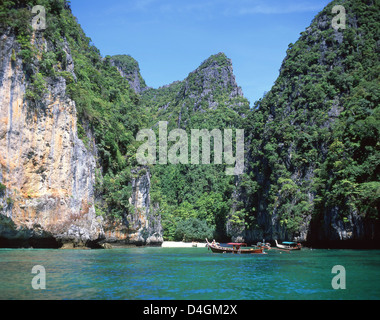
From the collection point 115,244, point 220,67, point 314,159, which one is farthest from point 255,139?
point 220,67

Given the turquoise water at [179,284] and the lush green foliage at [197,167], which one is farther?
the lush green foliage at [197,167]

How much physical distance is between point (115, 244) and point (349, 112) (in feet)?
111

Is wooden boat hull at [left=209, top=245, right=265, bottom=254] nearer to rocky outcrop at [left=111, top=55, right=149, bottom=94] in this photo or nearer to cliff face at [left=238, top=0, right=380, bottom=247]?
cliff face at [left=238, top=0, right=380, bottom=247]

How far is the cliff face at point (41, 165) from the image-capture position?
92.6 feet

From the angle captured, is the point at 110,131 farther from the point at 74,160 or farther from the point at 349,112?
the point at 349,112

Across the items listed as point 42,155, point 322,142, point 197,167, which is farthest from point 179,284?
point 197,167

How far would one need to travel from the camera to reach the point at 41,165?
102ft

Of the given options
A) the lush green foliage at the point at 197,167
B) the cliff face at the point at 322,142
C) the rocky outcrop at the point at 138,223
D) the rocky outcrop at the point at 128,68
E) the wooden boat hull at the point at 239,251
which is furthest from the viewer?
the rocky outcrop at the point at 128,68

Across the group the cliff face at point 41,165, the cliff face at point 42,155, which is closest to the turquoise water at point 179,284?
the cliff face at point 41,165

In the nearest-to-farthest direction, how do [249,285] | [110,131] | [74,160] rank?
1. [249,285]
2. [74,160]
3. [110,131]

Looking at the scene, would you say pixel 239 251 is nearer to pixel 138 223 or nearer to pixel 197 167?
pixel 138 223

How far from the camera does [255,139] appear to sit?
71.6 m

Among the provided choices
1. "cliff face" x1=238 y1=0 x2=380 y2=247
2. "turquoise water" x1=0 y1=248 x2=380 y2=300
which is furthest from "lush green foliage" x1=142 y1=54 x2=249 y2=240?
"turquoise water" x1=0 y1=248 x2=380 y2=300

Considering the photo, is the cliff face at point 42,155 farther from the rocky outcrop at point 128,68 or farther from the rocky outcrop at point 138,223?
the rocky outcrop at point 128,68
